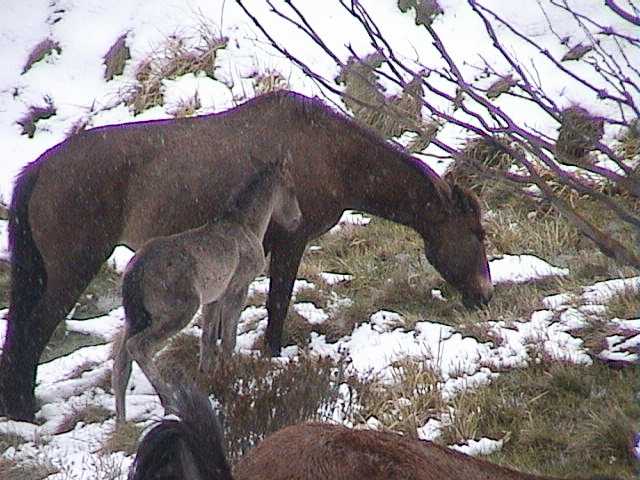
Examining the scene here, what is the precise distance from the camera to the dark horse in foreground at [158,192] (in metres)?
6.44

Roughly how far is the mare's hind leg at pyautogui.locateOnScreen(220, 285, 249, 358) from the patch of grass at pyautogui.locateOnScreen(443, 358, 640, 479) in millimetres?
1425

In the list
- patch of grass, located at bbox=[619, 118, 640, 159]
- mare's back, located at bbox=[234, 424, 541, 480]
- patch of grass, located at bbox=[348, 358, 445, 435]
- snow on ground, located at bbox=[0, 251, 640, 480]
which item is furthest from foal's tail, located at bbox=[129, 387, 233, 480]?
patch of grass, located at bbox=[619, 118, 640, 159]

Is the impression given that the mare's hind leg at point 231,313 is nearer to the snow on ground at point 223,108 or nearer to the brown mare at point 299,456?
the snow on ground at point 223,108

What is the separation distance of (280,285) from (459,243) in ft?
4.39

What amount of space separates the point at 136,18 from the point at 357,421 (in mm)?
9350

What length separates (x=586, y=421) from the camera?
512 centimetres

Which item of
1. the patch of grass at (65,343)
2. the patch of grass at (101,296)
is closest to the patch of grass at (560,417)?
the patch of grass at (65,343)

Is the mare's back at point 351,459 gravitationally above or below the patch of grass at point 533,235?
above

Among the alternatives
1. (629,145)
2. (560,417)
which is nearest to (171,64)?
(629,145)

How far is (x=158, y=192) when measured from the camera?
6535 mm

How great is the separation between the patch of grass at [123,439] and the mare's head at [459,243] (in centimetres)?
269

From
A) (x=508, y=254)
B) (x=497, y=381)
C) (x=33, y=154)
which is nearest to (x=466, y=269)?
(x=508, y=254)

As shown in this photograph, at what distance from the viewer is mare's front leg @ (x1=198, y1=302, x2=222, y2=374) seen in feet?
20.0

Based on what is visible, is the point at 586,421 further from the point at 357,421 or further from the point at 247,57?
the point at 247,57
